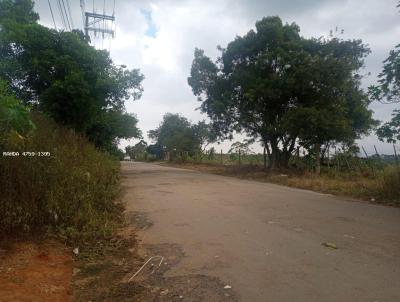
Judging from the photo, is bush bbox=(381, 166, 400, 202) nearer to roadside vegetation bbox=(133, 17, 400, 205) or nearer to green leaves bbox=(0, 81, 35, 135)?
roadside vegetation bbox=(133, 17, 400, 205)

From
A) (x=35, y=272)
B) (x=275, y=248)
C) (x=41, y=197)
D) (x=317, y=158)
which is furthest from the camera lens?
(x=317, y=158)

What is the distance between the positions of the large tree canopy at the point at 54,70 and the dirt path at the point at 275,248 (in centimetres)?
702

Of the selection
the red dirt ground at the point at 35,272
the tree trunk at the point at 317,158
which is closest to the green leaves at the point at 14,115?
the red dirt ground at the point at 35,272

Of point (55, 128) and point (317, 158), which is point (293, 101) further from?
point (55, 128)

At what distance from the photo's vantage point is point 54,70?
1589 centimetres

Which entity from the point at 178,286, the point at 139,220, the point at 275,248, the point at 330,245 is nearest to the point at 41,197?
the point at 139,220

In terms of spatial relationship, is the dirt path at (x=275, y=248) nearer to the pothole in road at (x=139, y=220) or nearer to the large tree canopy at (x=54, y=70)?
the pothole in road at (x=139, y=220)

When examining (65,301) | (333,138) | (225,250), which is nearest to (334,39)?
(333,138)

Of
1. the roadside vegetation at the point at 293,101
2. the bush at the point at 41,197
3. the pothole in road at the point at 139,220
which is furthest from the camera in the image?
the roadside vegetation at the point at 293,101

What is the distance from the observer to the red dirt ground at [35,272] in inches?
169

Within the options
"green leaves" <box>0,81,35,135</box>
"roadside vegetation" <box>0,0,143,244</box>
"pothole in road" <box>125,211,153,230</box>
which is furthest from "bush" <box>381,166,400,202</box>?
"green leaves" <box>0,81,35,135</box>

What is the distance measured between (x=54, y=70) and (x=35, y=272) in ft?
41.3

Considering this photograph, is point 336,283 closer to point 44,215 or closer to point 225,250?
point 225,250

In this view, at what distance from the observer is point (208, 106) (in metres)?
25.9
